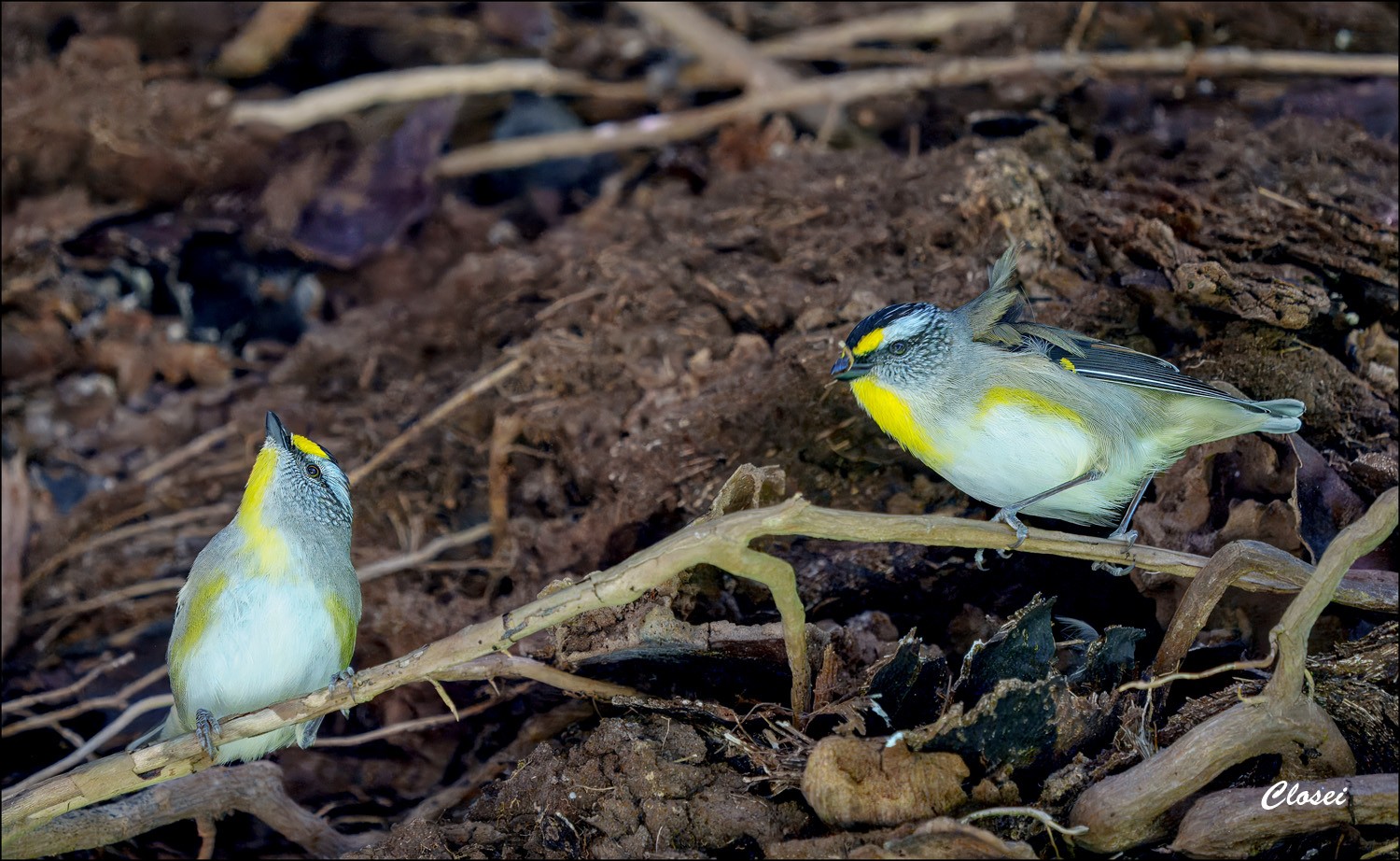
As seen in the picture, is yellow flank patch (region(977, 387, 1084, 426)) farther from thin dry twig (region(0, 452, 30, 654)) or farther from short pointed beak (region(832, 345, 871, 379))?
thin dry twig (region(0, 452, 30, 654))

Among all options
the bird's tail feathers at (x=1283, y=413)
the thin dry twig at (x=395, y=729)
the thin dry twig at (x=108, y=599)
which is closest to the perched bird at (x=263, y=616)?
the thin dry twig at (x=395, y=729)

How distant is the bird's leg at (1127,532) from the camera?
3682mm

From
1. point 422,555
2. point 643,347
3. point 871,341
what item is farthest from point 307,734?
point 871,341

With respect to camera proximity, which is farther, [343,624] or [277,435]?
[277,435]

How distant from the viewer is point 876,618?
400 centimetres

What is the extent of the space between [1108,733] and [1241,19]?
486 centimetres

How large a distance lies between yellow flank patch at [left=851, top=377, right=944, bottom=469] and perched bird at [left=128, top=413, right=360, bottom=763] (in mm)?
2039

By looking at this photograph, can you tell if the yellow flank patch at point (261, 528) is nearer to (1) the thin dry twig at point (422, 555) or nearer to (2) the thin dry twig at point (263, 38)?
(1) the thin dry twig at point (422, 555)

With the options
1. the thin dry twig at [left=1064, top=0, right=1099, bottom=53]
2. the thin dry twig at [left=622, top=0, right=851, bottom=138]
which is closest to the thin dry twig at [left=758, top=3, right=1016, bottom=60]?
the thin dry twig at [left=622, top=0, right=851, bottom=138]

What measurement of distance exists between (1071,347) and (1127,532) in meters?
0.69

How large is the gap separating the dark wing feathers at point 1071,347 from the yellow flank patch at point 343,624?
249 cm

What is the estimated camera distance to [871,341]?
3.82m

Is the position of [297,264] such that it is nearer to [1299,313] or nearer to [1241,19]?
[1299,313]

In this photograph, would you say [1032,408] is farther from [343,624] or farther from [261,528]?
[261,528]
